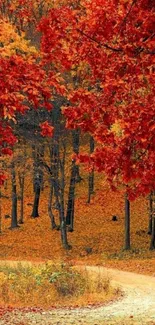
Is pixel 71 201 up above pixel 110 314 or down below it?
below

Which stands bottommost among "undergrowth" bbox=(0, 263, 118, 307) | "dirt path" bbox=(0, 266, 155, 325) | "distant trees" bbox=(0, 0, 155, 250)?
"undergrowth" bbox=(0, 263, 118, 307)

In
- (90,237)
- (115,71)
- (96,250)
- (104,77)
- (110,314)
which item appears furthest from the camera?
(90,237)

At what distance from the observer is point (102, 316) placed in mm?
15594

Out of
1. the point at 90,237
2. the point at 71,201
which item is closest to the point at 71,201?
the point at 71,201

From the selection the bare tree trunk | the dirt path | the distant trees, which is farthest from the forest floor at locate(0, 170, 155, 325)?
the distant trees

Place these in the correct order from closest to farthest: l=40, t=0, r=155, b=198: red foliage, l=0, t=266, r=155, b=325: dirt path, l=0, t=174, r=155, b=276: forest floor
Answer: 1. l=40, t=0, r=155, b=198: red foliage
2. l=0, t=266, r=155, b=325: dirt path
3. l=0, t=174, r=155, b=276: forest floor

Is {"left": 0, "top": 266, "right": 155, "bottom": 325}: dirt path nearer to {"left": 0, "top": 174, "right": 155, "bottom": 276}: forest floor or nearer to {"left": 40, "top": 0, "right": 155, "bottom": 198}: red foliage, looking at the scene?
{"left": 40, "top": 0, "right": 155, "bottom": 198}: red foliage

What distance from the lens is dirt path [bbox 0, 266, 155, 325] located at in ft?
46.8

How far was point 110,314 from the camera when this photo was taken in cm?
1608

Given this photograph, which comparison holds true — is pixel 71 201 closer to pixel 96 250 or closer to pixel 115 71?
pixel 96 250

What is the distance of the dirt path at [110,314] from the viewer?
561 inches

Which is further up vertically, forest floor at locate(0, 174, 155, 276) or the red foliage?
the red foliage

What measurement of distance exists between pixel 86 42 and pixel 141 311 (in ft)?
32.1

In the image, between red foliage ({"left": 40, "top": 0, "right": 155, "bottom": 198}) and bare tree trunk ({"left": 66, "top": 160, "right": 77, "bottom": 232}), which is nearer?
red foliage ({"left": 40, "top": 0, "right": 155, "bottom": 198})
